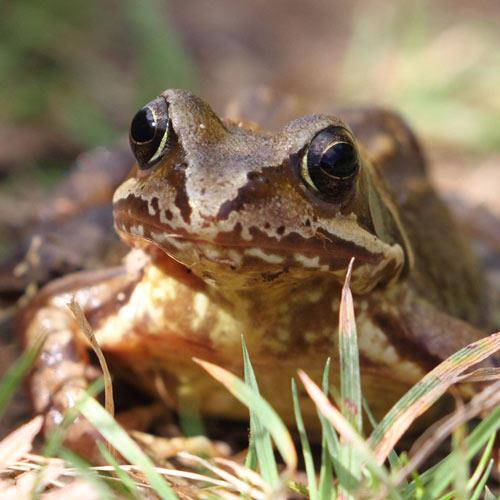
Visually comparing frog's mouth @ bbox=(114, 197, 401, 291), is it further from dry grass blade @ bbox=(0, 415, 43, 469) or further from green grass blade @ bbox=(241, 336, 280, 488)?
dry grass blade @ bbox=(0, 415, 43, 469)

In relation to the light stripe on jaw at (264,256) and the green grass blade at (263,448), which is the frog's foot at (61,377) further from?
the light stripe on jaw at (264,256)

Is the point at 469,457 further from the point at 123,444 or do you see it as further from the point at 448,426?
the point at 123,444

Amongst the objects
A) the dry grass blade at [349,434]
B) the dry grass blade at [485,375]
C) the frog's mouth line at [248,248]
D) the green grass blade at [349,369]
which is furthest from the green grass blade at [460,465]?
the frog's mouth line at [248,248]

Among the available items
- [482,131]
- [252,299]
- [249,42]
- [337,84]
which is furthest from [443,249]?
[249,42]

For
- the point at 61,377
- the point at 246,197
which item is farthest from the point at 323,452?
the point at 61,377

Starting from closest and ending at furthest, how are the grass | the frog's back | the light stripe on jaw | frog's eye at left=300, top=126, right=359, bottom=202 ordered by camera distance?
the grass → the light stripe on jaw → frog's eye at left=300, top=126, right=359, bottom=202 → the frog's back

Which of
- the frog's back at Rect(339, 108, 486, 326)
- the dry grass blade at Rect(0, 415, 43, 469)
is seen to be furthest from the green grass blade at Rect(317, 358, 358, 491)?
the frog's back at Rect(339, 108, 486, 326)

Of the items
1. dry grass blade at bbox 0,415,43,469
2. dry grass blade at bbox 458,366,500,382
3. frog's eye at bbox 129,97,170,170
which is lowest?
dry grass blade at bbox 0,415,43,469

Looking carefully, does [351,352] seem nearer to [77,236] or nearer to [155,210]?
[155,210]
